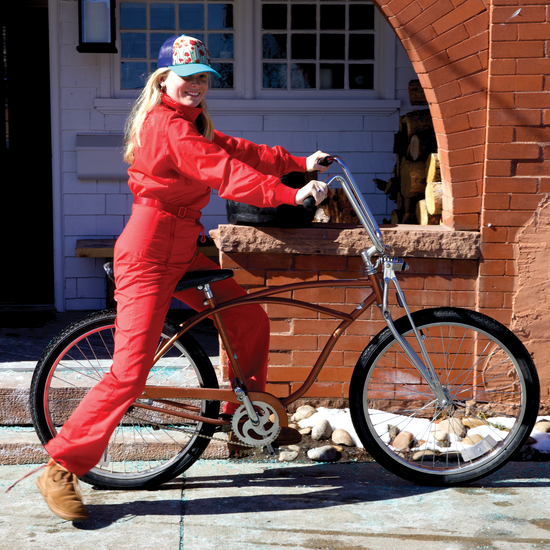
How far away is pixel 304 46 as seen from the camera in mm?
6266

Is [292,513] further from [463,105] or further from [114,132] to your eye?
[114,132]

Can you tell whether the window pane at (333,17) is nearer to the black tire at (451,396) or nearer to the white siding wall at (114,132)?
the white siding wall at (114,132)

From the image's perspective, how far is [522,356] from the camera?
3.26m

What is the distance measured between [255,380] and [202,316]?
428mm

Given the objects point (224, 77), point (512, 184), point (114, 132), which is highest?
point (224, 77)

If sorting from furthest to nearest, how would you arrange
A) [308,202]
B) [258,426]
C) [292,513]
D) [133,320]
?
[258,426] → [292,513] → [133,320] → [308,202]

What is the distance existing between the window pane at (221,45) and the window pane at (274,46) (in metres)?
0.30

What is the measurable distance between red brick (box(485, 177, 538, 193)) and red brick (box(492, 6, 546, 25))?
0.84 m

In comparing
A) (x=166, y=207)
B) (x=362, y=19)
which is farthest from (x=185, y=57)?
(x=362, y=19)

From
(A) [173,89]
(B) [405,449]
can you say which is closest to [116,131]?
(A) [173,89]

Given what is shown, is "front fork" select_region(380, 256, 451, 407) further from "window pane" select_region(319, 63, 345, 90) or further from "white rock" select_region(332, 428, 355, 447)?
"window pane" select_region(319, 63, 345, 90)

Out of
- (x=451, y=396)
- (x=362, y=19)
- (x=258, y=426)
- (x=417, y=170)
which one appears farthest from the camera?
(x=362, y=19)

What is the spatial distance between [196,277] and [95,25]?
11.7 ft

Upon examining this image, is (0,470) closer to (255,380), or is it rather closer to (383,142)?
(255,380)
